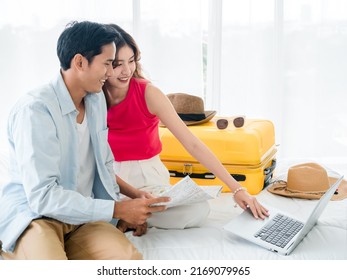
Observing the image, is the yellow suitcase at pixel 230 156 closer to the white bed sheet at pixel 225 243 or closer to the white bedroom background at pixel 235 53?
the white bed sheet at pixel 225 243

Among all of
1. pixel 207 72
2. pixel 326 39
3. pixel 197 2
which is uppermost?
pixel 197 2

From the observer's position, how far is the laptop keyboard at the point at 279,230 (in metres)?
1.70

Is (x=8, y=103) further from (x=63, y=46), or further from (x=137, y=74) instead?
(x=63, y=46)

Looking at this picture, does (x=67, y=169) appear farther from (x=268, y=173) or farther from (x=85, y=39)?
(x=268, y=173)

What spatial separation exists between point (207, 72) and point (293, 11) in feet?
2.39

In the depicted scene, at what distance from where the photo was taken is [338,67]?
3.82 meters

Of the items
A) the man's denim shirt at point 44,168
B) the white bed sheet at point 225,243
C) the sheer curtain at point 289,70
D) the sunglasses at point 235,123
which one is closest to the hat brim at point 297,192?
the white bed sheet at point 225,243

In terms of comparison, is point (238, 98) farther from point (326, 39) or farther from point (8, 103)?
point (8, 103)

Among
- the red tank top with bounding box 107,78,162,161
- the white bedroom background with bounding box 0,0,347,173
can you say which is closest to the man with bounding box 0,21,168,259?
the red tank top with bounding box 107,78,162,161

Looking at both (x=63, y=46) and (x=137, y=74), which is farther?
(x=137, y=74)
